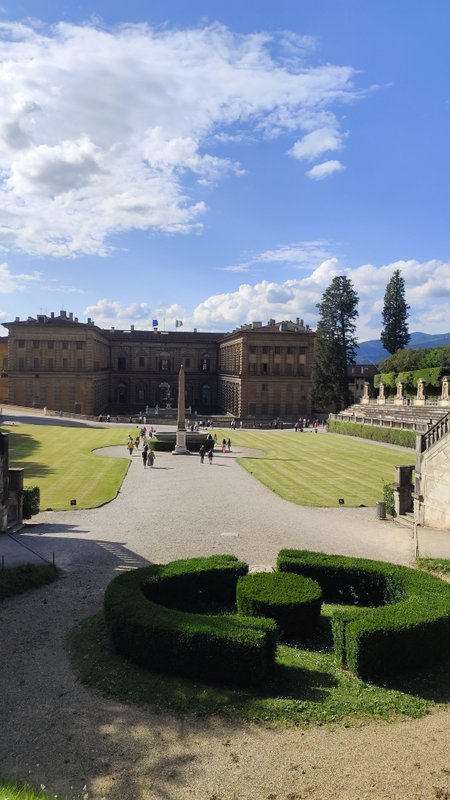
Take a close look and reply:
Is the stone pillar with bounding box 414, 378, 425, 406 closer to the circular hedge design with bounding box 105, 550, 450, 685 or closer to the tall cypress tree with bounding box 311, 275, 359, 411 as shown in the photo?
the tall cypress tree with bounding box 311, 275, 359, 411

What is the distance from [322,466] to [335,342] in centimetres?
5053

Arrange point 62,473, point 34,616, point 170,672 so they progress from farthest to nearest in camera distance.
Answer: point 62,473, point 34,616, point 170,672

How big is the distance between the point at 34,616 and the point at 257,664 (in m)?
6.45

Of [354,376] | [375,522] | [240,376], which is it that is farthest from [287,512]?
[354,376]

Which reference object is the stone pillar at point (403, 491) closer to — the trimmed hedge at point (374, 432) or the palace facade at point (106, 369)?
the trimmed hedge at point (374, 432)

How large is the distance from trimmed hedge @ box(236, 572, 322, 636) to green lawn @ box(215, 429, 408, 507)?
55.4 ft

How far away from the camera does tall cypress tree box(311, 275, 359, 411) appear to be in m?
92.1

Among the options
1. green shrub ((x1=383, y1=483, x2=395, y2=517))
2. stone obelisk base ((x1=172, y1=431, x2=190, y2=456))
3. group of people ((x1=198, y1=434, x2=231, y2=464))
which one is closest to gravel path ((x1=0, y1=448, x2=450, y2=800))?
green shrub ((x1=383, y1=483, x2=395, y2=517))

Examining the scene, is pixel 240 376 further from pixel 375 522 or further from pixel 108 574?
pixel 108 574

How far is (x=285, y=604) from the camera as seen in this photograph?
1314 cm

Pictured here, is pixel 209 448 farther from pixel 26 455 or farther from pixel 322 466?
pixel 26 455

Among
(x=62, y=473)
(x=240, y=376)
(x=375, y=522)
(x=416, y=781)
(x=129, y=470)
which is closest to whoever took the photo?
(x=416, y=781)

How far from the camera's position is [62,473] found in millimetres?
38375

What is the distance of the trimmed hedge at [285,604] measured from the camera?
43.3 ft
